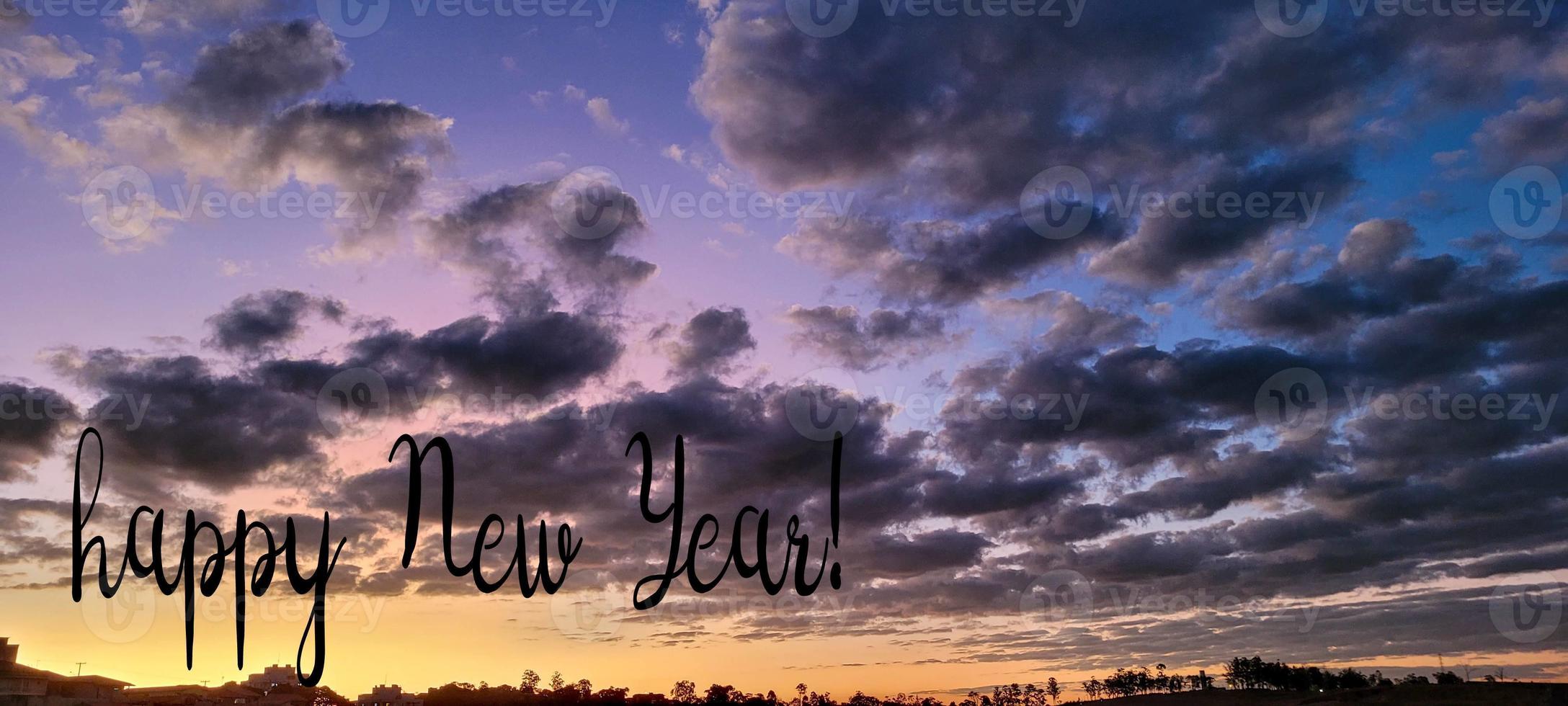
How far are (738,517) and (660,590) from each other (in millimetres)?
4666

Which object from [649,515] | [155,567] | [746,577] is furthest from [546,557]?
[155,567]

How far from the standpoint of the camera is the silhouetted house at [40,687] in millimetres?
156875

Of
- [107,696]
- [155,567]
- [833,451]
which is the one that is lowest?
[107,696]

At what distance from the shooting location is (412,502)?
3834cm

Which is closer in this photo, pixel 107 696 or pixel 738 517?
pixel 738 517

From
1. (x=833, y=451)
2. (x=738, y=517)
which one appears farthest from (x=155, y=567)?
(x=833, y=451)

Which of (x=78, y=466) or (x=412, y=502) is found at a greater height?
(x=78, y=466)

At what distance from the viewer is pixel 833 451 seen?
4053 centimetres

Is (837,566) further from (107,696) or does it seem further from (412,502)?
(107,696)

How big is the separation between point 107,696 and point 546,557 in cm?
20641

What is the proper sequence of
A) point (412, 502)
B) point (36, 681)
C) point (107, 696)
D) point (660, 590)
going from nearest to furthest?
1. point (412, 502)
2. point (660, 590)
3. point (36, 681)
4. point (107, 696)

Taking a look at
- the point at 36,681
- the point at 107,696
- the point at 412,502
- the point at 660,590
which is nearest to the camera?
the point at 412,502

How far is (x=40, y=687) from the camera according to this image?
544 ft

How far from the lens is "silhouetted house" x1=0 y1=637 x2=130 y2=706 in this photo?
515ft
